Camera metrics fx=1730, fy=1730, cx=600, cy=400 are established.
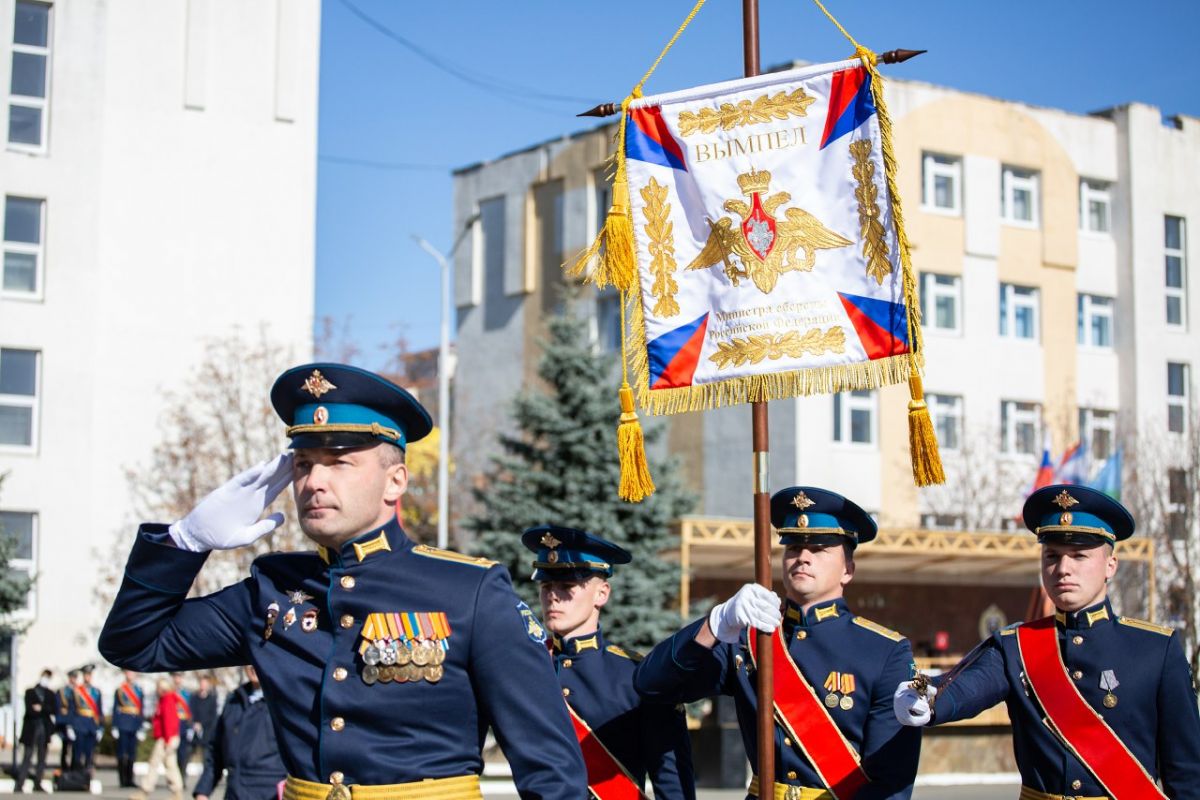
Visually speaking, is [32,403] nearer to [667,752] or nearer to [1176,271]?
[667,752]

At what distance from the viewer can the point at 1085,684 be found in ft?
22.9

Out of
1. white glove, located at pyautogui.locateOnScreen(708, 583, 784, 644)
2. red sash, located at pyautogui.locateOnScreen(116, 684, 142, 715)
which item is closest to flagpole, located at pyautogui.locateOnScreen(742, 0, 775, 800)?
white glove, located at pyautogui.locateOnScreen(708, 583, 784, 644)

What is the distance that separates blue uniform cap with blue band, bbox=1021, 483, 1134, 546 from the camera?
23.5 feet

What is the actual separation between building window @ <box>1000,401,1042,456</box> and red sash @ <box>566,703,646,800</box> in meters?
33.9

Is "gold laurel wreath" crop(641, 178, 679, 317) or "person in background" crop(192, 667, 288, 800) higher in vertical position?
"gold laurel wreath" crop(641, 178, 679, 317)

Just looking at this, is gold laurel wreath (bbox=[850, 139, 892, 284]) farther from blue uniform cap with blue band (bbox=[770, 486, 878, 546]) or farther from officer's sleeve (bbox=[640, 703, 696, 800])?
officer's sleeve (bbox=[640, 703, 696, 800])

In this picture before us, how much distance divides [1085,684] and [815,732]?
1121mm

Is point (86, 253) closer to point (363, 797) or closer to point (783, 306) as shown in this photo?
point (783, 306)

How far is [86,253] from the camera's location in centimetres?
3319

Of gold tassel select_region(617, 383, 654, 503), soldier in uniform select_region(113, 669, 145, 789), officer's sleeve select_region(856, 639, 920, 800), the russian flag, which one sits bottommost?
soldier in uniform select_region(113, 669, 145, 789)

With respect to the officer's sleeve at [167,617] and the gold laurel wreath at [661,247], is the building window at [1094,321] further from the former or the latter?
the officer's sleeve at [167,617]

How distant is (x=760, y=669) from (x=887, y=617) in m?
32.9

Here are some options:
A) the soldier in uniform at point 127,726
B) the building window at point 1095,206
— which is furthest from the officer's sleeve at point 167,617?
the building window at point 1095,206

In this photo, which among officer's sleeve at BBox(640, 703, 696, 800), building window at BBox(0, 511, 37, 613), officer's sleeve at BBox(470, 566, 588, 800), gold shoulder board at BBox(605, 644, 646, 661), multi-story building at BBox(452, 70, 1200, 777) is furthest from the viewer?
multi-story building at BBox(452, 70, 1200, 777)
